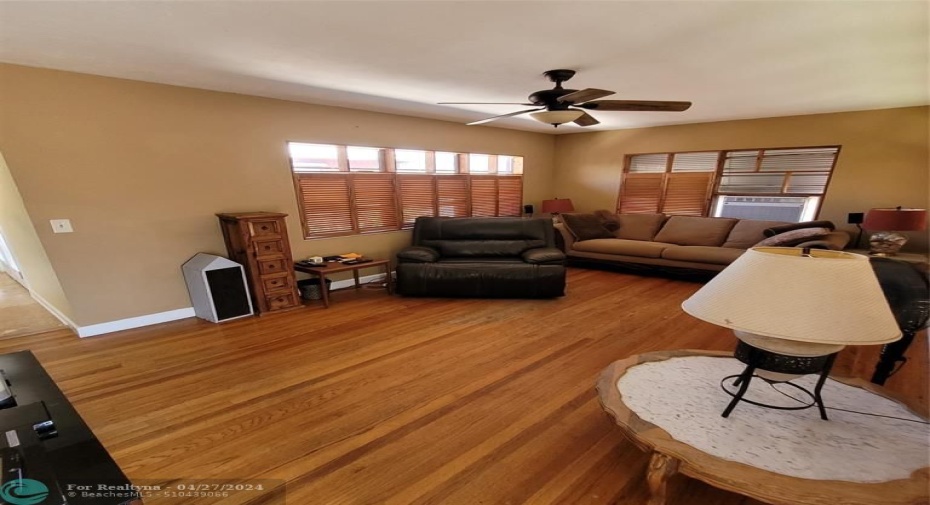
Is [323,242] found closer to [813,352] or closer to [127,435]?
[127,435]

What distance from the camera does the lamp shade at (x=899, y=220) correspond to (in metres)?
3.27

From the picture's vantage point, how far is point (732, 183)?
16.4ft

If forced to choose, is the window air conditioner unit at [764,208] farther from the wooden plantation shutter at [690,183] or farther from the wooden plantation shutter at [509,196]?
the wooden plantation shutter at [509,196]

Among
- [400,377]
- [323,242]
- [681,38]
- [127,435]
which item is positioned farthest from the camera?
[323,242]

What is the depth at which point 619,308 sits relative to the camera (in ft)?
11.7

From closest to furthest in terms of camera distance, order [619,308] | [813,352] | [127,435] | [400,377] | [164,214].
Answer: [813,352], [127,435], [400,377], [164,214], [619,308]

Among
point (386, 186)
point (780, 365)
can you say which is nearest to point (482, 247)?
point (386, 186)

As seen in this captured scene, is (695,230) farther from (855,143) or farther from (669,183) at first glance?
(855,143)

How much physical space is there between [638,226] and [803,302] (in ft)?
16.2

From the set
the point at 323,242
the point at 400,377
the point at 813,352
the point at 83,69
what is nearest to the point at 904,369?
the point at 813,352

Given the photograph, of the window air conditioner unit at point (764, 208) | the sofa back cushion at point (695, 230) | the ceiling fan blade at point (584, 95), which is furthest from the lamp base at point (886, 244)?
the ceiling fan blade at point (584, 95)

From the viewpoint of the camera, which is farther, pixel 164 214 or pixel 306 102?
pixel 306 102

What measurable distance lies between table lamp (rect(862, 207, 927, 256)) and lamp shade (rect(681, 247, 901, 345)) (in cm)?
399

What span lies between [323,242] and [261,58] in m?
2.22
